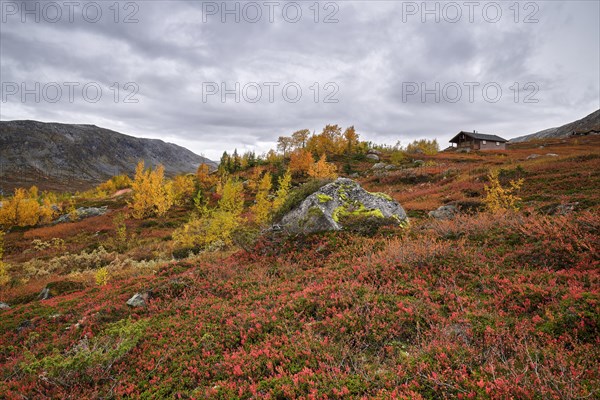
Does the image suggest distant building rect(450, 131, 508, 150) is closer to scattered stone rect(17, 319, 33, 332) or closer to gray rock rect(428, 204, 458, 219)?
gray rock rect(428, 204, 458, 219)

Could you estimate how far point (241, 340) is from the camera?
7098 millimetres

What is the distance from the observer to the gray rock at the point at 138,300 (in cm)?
1113

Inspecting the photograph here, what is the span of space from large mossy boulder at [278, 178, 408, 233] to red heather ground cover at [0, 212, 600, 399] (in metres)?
3.55

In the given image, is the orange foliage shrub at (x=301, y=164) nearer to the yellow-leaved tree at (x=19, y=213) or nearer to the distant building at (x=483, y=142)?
the yellow-leaved tree at (x=19, y=213)

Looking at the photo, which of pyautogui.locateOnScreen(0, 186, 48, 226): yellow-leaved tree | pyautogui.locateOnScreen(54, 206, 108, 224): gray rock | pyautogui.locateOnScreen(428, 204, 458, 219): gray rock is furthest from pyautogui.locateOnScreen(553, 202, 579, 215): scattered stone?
pyautogui.locateOnScreen(0, 186, 48, 226): yellow-leaved tree

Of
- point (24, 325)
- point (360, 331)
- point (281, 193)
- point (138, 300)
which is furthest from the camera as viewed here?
point (281, 193)

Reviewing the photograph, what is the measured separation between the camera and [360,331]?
20.8 feet

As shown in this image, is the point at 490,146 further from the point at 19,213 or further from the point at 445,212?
the point at 19,213

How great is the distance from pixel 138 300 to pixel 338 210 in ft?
34.7

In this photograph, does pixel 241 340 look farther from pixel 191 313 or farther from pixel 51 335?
pixel 51 335

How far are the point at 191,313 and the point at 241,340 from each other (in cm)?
309

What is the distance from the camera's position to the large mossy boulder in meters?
15.5

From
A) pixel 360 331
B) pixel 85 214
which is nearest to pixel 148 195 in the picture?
pixel 85 214

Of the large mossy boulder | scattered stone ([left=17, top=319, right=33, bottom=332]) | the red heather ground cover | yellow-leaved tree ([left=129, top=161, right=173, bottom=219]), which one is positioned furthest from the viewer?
yellow-leaved tree ([left=129, top=161, right=173, bottom=219])
